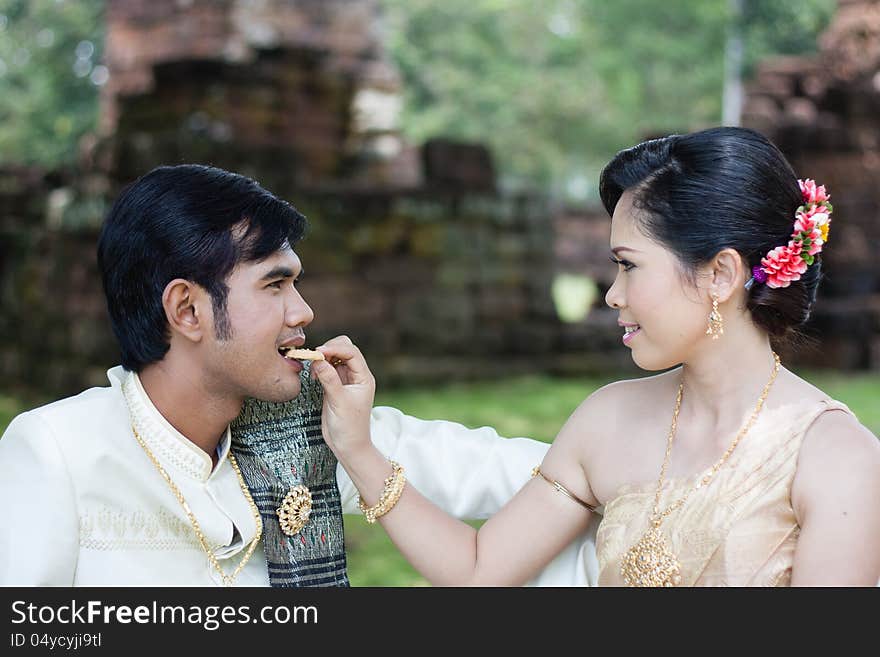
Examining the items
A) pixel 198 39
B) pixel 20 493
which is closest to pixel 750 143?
pixel 20 493

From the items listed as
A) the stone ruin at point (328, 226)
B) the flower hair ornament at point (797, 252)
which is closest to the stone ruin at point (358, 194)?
the stone ruin at point (328, 226)

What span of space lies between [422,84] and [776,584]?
92.6ft

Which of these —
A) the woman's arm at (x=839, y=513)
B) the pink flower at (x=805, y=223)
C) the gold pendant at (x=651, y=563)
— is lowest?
the gold pendant at (x=651, y=563)

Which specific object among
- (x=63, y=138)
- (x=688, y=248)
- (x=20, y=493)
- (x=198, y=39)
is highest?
(x=63, y=138)

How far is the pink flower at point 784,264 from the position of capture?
2029 millimetres

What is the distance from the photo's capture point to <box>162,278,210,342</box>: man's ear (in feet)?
6.77

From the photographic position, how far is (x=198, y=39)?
40.3 ft

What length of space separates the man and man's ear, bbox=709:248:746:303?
0.82 metres

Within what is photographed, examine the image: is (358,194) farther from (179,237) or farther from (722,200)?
(722,200)

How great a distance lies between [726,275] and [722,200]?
0.50 ft

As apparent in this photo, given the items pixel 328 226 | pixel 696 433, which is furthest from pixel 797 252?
pixel 328 226

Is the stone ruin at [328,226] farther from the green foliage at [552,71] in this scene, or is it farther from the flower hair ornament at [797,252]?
the green foliage at [552,71]

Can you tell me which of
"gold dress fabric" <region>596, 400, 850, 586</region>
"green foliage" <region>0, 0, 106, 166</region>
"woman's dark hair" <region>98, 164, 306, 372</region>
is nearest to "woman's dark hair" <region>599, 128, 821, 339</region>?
"gold dress fabric" <region>596, 400, 850, 586</region>

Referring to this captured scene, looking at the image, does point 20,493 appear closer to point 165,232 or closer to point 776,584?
point 165,232
